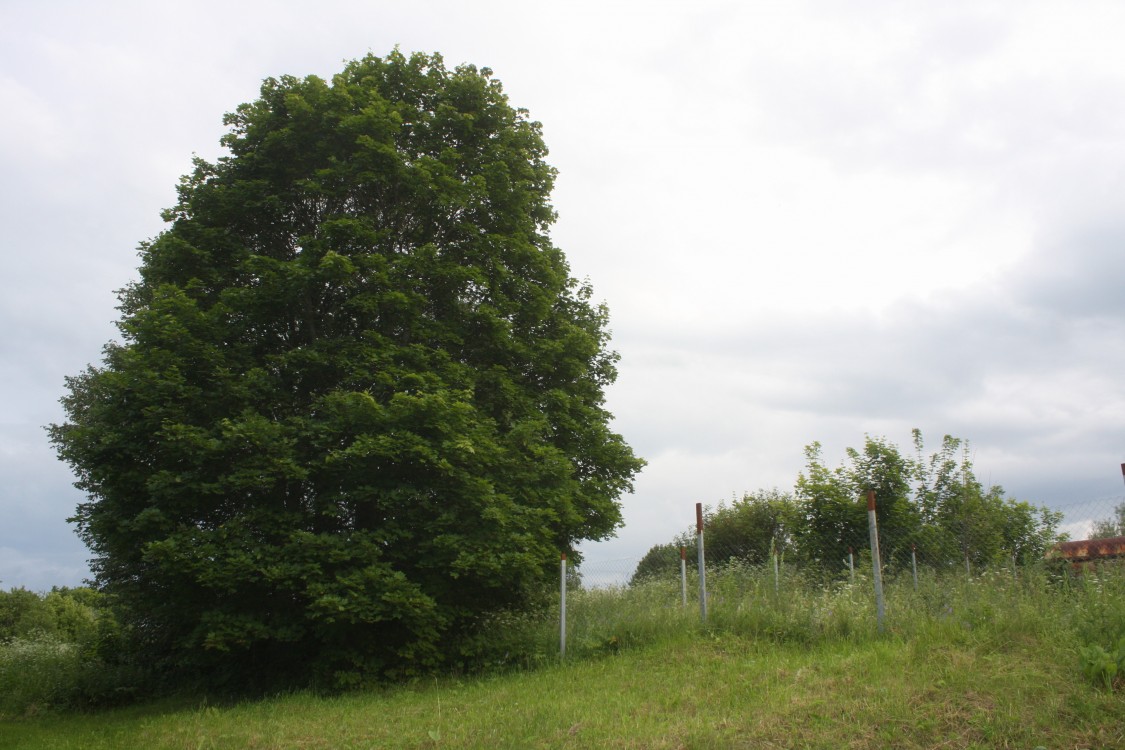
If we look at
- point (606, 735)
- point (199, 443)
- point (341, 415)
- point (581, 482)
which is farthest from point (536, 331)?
point (606, 735)

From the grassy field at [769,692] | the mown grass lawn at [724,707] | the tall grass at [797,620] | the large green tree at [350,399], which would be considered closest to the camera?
the mown grass lawn at [724,707]

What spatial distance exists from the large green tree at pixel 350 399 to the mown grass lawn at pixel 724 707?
71.9 inches

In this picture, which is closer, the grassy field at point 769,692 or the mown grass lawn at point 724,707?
the mown grass lawn at point 724,707

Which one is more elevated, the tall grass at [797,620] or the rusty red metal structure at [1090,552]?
the rusty red metal structure at [1090,552]

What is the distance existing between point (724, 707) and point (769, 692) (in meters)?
0.51

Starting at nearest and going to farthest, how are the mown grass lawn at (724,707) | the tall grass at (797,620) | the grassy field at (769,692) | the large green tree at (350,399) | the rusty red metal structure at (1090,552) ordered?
the mown grass lawn at (724,707) < the grassy field at (769,692) < the tall grass at (797,620) < the rusty red metal structure at (1090,552) < the large green tree at (350,399)

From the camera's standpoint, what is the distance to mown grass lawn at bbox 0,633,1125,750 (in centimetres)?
639

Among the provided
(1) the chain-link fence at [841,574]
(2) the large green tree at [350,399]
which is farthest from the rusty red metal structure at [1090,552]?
(2) the large green tree at [350,399]

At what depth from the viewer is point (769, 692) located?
25.3 ft

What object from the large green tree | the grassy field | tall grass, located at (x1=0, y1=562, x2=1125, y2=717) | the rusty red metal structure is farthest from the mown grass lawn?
the rusty red metal structure

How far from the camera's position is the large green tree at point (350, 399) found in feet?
38.9

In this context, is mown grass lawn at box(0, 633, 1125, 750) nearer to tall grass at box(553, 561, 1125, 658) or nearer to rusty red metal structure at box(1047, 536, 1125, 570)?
tall grass at box(553, 561, 1125, 658)

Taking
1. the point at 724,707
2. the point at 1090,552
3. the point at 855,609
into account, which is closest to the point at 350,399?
the point at 724,707

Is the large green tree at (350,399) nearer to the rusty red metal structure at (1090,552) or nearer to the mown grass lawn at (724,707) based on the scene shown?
the mown grass lawn at (724,707)
